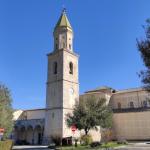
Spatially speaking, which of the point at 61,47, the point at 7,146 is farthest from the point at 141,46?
the point at 61,47

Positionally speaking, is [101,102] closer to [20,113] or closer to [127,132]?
[127,132]

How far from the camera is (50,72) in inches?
2256

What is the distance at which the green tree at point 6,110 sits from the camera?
32.7m

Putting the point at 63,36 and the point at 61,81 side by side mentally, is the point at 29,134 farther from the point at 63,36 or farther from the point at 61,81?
the point at 63,36

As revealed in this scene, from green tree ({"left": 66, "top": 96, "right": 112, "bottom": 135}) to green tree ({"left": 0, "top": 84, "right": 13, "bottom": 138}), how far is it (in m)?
12.4

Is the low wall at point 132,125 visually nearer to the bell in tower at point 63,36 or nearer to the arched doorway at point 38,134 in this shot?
the arched doorway at point 38,134

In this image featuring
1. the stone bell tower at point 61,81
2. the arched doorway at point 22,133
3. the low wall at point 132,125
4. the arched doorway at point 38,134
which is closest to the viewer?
the stone bell tower at point 61,81

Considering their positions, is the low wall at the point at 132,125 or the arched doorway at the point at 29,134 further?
the arched doorway at the point at 29,134

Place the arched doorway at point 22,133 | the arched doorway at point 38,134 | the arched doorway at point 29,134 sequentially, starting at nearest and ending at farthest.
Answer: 1. the arched doorway at point 38,134
2. the arched doorway at point 29,134
3. the arched doorway at point 22,133

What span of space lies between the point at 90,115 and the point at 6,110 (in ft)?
48.0

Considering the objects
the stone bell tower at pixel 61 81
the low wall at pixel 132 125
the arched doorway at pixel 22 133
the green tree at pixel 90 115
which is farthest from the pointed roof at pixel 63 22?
the arched doorway at pixel 22 133

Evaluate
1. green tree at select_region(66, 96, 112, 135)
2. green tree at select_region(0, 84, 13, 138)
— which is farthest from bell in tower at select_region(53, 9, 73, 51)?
green tree at select_region(0, 84, 13, 138)

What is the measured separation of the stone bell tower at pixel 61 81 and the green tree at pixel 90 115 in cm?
638

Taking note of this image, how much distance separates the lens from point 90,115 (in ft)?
142
